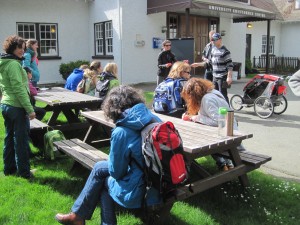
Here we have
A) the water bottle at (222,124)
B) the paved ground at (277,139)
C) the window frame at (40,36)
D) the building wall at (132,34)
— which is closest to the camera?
the water bottle at (222,124)

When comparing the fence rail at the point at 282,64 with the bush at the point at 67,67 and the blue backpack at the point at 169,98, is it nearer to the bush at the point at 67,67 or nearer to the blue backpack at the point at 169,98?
the bush at the point at 67,67

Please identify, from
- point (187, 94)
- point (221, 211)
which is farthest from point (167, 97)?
point (221, 211)

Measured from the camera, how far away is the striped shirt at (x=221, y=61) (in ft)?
25.9

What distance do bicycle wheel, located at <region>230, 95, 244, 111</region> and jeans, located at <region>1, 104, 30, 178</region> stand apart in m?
6.11

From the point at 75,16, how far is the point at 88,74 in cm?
988

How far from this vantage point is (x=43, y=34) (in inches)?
621

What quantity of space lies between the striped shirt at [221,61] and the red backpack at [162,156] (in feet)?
17.8

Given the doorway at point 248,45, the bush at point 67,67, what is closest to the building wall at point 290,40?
the doorway at point 248,45

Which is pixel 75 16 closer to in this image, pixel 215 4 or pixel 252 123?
pixel 215 4

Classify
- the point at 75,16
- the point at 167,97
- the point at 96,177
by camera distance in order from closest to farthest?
the point at 96,177 → the point at 167,97 → the point at 75,16

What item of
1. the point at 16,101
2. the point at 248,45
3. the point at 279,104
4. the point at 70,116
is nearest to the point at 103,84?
the point at 70,116

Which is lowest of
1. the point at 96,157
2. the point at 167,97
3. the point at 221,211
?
Answer: the point at 221,211

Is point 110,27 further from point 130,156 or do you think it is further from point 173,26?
point 130,156

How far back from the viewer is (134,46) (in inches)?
611
